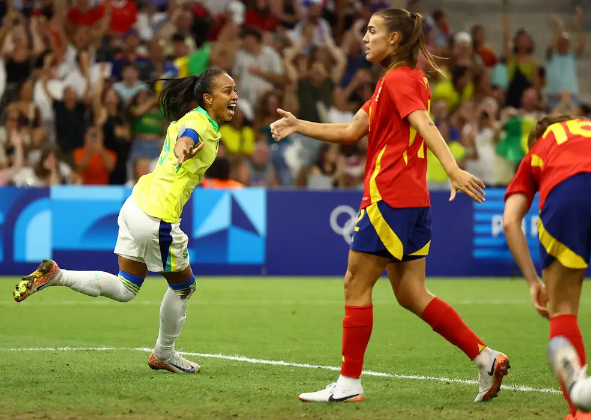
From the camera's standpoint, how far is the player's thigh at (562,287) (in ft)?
15.4

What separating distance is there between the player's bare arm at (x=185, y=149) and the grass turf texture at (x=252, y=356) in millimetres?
1364

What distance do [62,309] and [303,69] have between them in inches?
326

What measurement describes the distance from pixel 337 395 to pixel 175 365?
1.55 metres

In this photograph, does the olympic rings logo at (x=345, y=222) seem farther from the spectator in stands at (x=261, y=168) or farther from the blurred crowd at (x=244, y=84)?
the spectator in stands at (x=261, y=168)

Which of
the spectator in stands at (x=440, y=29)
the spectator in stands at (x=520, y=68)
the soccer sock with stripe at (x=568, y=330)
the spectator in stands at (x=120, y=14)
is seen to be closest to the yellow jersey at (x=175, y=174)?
the soccer sock with stripe at (x=568, y=330)

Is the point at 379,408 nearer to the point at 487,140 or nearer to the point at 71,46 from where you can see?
the point at 487,140

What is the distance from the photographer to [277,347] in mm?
8164

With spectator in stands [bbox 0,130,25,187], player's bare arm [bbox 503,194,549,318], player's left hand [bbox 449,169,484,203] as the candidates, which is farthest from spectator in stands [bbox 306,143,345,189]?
player's bare arm [bbox 503,194,549,318]

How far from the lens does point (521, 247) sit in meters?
4.65

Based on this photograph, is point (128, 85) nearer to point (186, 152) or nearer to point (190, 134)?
point (190, 134)

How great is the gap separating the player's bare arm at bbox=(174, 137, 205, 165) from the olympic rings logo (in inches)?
348

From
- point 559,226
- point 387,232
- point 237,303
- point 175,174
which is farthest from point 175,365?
point 237,303

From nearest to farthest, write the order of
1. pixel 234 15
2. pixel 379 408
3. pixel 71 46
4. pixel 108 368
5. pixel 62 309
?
pixel 379 408 → pixel 108 368 → pixel 62 309 → pixel 71 46 → pixel 234 15

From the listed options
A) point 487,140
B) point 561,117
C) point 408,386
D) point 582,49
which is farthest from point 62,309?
point 582,49
